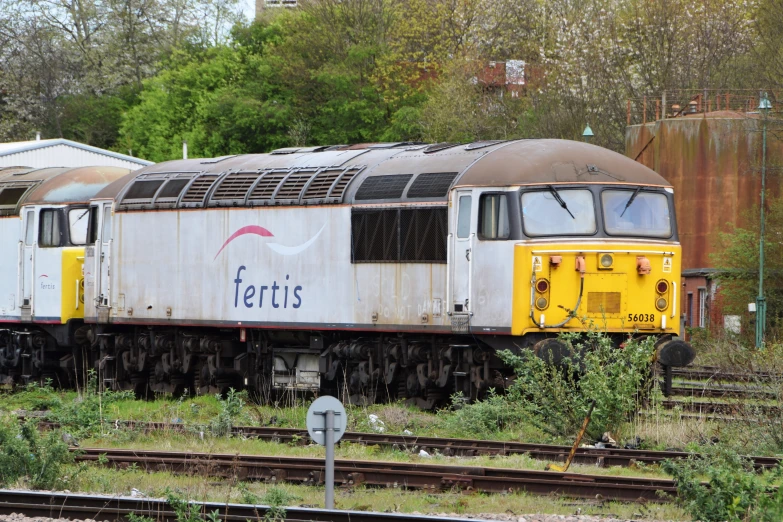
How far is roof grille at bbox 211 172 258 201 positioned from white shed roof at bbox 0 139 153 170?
58.1 feet

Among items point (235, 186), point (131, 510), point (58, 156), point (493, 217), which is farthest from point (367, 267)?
point (58, 156)

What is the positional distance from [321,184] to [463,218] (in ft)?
10.1

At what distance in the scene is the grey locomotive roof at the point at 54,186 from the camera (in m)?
24.9

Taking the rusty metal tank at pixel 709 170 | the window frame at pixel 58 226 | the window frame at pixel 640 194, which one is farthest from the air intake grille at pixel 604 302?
the rusty metal tank at pixel 709 170

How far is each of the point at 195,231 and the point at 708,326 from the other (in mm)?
19408

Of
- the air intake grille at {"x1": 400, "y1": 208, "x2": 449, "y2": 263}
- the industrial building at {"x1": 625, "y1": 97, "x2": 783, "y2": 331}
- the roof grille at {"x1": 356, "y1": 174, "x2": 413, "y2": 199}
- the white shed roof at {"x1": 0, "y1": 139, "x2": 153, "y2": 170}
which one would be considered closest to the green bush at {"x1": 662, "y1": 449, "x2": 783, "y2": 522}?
the air intake grille at {"x1": 400, "y1": 208, "x2": 449, "y2": 263}

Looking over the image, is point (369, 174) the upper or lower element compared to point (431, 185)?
upper

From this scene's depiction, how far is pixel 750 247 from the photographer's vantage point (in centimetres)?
3381

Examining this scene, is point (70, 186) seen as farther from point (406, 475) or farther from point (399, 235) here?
point (406, 475)

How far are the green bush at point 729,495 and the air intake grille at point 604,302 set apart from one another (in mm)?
7148

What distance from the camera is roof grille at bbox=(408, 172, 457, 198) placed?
18250mm

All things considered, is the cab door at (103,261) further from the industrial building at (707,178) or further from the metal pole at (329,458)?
the industrial building at (707,178)

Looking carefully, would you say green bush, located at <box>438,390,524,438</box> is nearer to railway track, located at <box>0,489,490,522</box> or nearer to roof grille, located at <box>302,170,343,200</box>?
roof grille, located at <box>302,170,343,200</box>

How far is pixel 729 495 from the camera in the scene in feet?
32.1
